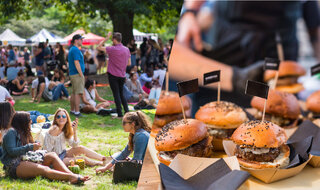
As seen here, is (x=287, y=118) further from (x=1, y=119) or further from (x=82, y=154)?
A: (x=1, y=119)

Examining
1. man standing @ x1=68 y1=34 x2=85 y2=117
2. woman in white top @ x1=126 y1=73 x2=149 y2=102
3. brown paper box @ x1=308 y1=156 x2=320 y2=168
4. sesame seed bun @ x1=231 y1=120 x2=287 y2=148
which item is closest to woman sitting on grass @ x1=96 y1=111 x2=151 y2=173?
sesame seed bun @ x1=231 y1=120 x2=287 y2=148

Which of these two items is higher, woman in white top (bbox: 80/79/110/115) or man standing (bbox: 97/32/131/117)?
man standing (bbox: 97/32/131/117)

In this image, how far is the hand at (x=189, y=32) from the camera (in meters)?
1.59

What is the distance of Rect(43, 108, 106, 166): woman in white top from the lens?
124 inches

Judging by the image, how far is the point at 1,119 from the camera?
2.97 metres

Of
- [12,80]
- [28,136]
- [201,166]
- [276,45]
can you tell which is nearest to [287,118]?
[276,45]

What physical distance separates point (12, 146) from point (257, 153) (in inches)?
85.9

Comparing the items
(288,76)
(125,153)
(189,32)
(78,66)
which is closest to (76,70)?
(78,66)

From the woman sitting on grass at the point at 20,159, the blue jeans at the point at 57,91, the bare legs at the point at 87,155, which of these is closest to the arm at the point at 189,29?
the woman sitting on grass at the point at 20,159

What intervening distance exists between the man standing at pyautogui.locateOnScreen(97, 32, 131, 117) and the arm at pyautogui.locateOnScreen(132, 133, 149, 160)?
227cm

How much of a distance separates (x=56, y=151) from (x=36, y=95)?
149 inches

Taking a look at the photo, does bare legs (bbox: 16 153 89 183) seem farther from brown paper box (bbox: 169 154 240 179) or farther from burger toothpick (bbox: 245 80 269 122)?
burger toothpick (bbox: 245 80 269 122)

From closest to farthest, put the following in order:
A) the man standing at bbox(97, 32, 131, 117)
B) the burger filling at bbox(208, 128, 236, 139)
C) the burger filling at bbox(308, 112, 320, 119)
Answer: the burger filling at bbox(208, 128, 236, 139) → the burger filling at bbox(308, 112, 320, 119) → the man standing at bbox(97, 32, 131, 117)

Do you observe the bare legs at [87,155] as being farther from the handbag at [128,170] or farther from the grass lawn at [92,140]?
the handbag at [128,170]
